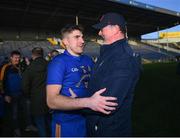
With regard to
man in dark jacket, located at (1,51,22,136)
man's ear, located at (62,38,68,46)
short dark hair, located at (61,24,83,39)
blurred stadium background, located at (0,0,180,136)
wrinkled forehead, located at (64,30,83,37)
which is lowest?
man in dark jacket, located at (1,51,22,136)

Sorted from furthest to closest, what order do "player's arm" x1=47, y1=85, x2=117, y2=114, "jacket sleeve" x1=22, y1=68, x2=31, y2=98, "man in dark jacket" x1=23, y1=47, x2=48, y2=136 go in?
"jacket sleeve" x1=22, y1=68, x2=31, y2=98 → "man in dark jacket" x1=23, y1=47, x2=48, y2=136 → "player's arm" x1=47, y1=85, x2=117, y2=114

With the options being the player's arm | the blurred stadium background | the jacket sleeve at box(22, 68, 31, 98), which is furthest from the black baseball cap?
the blurred stadium background

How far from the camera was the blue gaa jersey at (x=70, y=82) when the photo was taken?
336 centimetres

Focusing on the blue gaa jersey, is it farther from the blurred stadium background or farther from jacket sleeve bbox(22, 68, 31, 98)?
the blurred stadium background

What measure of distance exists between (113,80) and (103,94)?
0.13 meters

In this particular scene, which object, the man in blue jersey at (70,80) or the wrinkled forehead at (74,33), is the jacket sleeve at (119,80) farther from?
the wrinkled forehead at (74,33)

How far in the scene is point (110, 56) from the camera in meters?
3.07

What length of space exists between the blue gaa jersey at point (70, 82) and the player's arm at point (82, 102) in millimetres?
162

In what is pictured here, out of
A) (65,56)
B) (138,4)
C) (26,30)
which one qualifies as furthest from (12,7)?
(65,56)

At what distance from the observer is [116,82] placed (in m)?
2.90

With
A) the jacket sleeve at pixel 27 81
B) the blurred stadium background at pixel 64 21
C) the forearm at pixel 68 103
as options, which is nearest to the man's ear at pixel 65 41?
the forearm at pixel 68 103

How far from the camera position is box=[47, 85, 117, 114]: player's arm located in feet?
9.37

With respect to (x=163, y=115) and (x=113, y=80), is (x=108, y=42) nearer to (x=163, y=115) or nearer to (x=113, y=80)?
(x=113, y=80)

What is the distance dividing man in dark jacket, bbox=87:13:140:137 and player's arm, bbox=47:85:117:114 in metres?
0.06
